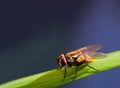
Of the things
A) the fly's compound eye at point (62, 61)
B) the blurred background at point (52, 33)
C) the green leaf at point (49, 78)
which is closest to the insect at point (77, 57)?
the fly's compound eye at point (62, 61)

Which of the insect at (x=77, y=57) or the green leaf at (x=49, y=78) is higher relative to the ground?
the insect at (x=77, y=57)

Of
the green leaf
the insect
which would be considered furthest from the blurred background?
the green leaf

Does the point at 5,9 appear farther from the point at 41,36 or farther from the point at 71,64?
the point at 71,64

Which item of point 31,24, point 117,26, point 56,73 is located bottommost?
point 56,73

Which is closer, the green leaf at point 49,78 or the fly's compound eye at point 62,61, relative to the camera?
the green leaf at point 49,78

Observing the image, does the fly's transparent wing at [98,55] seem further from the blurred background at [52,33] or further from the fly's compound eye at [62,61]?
the blurred background at [52,33]

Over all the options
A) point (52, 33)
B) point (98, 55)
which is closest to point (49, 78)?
point (98, 55)

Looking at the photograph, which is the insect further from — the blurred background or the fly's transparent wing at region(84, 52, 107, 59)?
the blurred background

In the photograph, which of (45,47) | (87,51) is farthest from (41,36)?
(87,51)
